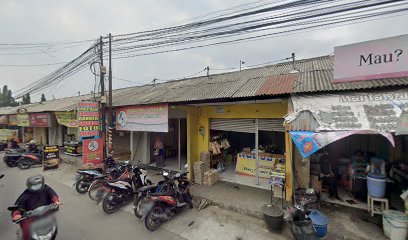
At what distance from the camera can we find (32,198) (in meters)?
3.94

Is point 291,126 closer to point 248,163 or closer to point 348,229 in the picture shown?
point 348,229

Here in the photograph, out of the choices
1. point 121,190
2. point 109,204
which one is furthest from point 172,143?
point 109,204

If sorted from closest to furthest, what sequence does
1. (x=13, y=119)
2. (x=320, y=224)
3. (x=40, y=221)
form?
(x=40, y=221), (x=320, y=224), (x=13, y=119)

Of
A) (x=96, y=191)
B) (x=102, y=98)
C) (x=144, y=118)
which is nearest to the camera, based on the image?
(x=96, y=191)

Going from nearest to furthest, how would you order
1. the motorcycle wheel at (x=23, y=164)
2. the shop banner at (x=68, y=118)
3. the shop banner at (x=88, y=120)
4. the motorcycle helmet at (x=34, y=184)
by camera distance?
the motorcycle helmet at (x=34, y=184), the shop banner at (x=88, y=120), the motorcycle wheel at (x=23, y=164), the shop banner at (x=68, y=118)

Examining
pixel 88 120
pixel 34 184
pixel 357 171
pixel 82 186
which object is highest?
pixel 88 120

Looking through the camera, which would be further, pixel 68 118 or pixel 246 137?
pixel 68 118

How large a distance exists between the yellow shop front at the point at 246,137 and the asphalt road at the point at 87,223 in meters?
3.46

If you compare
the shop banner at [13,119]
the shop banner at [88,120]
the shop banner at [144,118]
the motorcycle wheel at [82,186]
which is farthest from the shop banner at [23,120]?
the motorcycle wheel at [82,186]

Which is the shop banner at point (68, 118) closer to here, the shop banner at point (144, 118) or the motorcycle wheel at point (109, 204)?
the shop banner at point (144, 118)

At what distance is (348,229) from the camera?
15.1ft

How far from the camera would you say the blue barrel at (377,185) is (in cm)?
498

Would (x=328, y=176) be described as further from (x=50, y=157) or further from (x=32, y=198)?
(x=50, y=157)

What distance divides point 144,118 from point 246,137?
498 cm
